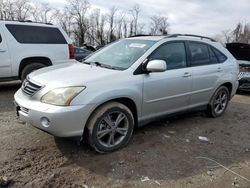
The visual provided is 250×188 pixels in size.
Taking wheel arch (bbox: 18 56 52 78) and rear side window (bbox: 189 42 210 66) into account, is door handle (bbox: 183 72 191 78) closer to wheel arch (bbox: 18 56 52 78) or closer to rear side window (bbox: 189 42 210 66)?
rear side window (bbox: 189 42 210 66)

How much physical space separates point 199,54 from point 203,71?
1.15ft

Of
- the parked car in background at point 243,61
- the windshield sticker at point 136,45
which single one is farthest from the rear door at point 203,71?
the parked car in background at point 243,61

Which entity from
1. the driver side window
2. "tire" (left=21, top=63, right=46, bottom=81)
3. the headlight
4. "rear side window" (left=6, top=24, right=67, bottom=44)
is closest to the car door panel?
the driver side window

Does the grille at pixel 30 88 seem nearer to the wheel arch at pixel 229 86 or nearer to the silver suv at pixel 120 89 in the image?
the silver suv at pixel 120 89

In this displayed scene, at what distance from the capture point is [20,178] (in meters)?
3.14

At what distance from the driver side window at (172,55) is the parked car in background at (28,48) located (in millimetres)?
4373

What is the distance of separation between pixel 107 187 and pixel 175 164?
3.46 ft

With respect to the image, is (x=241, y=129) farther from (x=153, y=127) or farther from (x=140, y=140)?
(x=140, y=140)

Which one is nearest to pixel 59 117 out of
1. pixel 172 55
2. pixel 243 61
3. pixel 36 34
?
pixel 172 55

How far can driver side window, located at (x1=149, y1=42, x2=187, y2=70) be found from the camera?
4.41 m

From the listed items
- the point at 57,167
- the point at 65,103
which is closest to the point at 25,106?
the point at 65,103

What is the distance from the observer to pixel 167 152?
13.0ft

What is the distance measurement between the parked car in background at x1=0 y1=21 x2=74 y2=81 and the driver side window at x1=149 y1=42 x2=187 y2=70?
437cm

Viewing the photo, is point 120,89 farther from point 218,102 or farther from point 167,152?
point 218,102
